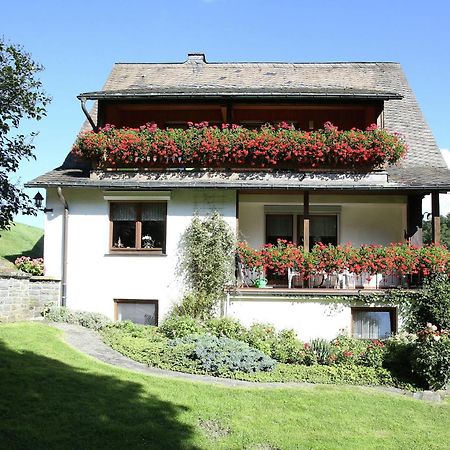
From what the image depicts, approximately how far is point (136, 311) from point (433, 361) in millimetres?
8700

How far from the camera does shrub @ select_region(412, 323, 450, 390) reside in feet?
40.6

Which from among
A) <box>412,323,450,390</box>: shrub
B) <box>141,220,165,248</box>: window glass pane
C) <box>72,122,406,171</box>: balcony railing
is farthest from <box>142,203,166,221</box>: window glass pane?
<box>412,323,450,390</box>: shrub

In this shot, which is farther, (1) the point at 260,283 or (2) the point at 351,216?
(2) the point at 351,216

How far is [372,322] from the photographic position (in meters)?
16.9

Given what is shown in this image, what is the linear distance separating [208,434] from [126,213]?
1010 cm

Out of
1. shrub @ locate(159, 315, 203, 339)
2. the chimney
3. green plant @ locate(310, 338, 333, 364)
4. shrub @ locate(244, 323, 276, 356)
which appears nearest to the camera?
green plant @ locate(310, 338, 333, 364)

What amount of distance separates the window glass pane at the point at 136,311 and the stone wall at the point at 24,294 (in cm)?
181

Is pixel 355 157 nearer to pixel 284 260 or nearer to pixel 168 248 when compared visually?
pixel 284 260

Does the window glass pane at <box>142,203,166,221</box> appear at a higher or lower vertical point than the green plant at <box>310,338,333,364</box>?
higher

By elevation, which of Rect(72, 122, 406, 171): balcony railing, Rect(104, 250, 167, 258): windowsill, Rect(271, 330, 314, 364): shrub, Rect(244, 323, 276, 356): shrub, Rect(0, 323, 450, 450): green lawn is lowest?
Rect(0, 323, 450, 450): green lawn

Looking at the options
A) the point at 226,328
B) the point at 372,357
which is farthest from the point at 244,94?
the point at 372,357

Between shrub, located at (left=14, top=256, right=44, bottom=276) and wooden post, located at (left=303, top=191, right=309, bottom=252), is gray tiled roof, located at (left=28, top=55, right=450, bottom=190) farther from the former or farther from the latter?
wooden post, located at (left=303, top=191, right=309, bottom=252)

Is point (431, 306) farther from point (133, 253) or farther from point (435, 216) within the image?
point (133, 253)

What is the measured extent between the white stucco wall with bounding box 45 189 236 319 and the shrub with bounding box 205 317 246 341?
6.12 feet
